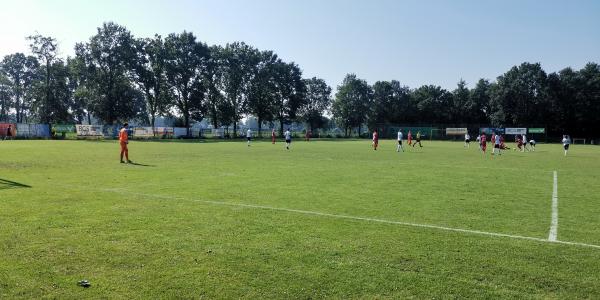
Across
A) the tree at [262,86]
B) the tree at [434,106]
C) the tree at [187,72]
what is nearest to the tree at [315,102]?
the tree at [262,86]

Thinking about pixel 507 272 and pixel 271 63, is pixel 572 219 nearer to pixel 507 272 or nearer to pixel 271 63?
pixel 507 272

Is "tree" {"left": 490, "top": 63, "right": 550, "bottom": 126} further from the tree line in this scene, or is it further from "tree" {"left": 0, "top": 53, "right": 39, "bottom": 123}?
"tree" {"left": 0, "top": 53, "right": 39, "bottom": 123}

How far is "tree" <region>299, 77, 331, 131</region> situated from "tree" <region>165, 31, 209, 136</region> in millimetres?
37601

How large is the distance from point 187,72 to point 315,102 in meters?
48.7

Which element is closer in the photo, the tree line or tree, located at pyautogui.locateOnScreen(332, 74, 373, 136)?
the tree line

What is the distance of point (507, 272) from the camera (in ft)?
18.5

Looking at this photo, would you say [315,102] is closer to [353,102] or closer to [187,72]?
[353,102]

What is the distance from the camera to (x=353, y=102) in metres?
118

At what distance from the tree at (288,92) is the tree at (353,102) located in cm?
1252

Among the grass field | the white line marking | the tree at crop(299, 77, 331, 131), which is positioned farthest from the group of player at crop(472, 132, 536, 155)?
the tree at crop(299, 77, 331, 131)

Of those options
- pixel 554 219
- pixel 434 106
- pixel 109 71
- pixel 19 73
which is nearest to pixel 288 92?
pixel 434 106

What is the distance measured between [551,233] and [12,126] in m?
70.7

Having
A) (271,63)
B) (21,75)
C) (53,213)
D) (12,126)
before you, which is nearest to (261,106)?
(271,63)

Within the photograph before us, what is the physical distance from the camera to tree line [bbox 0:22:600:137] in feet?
257
